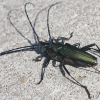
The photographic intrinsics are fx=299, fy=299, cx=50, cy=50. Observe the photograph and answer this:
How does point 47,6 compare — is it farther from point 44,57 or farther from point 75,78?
point 75,78

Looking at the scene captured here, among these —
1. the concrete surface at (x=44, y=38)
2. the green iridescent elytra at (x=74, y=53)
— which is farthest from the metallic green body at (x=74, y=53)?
the concrete surface at (x=44, y=38)

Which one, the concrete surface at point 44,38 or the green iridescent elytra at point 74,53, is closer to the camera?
the green iridescent elytra at point 74,53

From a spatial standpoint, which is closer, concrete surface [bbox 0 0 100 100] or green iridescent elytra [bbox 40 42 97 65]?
green iridescent elytra [bbox 40 42 97 65]

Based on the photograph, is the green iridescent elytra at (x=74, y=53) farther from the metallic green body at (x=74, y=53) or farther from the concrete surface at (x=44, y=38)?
the concrete surface at (x=44, y=38)

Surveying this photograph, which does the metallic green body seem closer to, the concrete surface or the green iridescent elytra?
the green iridescent elytra

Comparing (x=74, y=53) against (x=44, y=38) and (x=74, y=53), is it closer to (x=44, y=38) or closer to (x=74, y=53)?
(x=74, y=53)

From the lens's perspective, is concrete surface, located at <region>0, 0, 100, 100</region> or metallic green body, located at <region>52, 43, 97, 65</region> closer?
metallic green body, located at <region>52, 43, 97, 65</region>

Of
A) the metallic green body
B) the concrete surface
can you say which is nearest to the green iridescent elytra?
the metallic green body

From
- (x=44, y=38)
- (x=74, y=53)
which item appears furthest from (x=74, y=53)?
(x=44, y=38)

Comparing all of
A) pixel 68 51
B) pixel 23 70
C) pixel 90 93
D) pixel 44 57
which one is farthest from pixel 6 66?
pixel 90 93
